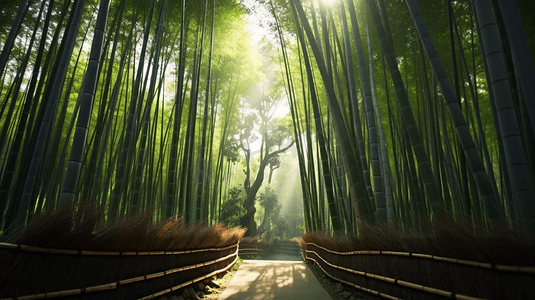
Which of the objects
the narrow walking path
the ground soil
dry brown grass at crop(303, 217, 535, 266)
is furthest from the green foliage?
dry brown grass at crop(303, 217, 535, 266)

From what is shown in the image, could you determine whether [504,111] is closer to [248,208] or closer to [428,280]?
[428,280]

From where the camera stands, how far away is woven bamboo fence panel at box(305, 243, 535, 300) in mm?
964

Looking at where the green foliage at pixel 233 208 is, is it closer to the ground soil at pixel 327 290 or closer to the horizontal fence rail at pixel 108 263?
the ground soil at pixel 327 290

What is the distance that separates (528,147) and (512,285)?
65.1 inches

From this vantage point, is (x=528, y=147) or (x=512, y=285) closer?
(x=512, y=285)

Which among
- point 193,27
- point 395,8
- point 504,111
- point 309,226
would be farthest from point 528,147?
point 309,226

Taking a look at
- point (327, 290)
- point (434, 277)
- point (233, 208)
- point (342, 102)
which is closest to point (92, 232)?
point (434, 277)

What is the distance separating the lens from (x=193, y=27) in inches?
186

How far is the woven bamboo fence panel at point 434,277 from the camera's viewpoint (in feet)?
3.16

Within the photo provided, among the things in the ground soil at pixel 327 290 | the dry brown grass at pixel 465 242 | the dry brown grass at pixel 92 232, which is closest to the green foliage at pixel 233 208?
the ground soil at pixel 327 290

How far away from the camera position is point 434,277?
1.38 metres

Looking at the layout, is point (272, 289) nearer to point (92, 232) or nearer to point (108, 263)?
point (108, 263)

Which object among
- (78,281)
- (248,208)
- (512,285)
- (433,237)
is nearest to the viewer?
(512,285)

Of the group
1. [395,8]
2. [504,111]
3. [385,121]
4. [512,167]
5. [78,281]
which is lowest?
[78,281]
